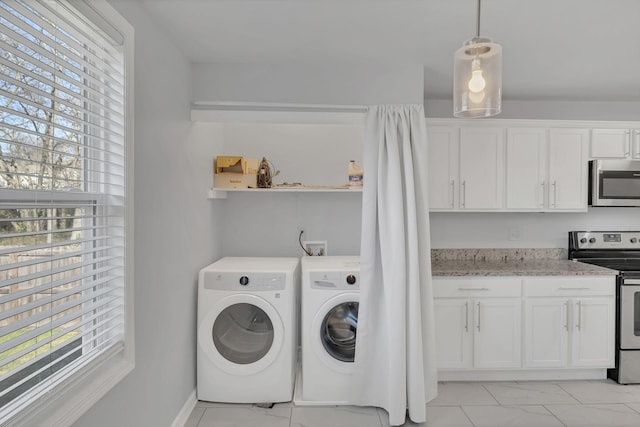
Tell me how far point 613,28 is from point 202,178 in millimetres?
2726

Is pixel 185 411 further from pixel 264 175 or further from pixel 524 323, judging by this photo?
pixel 524 323

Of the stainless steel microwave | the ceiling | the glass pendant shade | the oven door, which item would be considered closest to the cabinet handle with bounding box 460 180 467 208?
the ceiling

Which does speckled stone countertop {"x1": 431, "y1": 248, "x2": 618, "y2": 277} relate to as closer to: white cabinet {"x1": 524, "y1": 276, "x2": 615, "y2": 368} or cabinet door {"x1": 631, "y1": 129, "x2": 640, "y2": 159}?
white cabinet {"x1": 524, "y1": 276, "x2": 615, "y2": 368}

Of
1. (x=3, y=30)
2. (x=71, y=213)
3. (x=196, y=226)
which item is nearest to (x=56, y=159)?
(x=71, y=213)

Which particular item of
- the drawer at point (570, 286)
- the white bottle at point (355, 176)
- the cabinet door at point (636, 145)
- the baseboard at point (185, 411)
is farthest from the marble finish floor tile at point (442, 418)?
the cabinet door at point (636, 145)

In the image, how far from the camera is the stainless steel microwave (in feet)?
11.0

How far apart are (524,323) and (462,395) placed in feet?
2.48

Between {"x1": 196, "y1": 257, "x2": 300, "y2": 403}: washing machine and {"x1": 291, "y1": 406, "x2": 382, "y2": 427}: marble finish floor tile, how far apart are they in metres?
0.16

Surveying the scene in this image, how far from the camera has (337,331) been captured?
2.80m

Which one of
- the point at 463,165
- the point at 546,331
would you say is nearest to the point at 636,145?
the point at 463,165

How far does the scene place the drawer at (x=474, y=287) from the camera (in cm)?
306

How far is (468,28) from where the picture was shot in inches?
87.0

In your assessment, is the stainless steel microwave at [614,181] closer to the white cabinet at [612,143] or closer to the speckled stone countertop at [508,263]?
the white cabinet at [612,143]

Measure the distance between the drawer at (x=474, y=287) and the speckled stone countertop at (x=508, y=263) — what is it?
5cm
